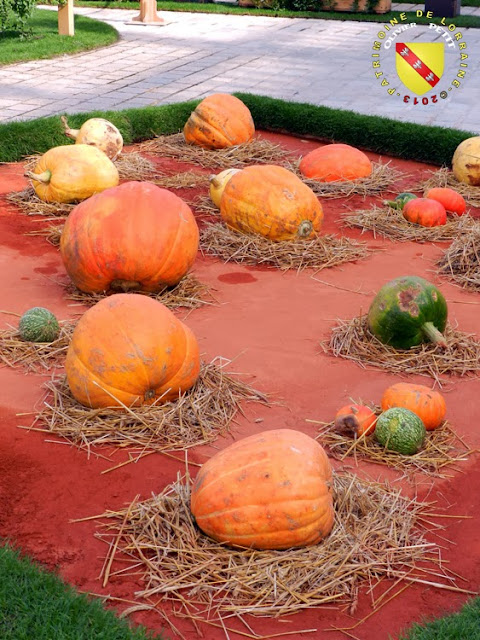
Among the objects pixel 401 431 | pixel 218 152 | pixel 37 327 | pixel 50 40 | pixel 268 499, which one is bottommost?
pixel 50 40

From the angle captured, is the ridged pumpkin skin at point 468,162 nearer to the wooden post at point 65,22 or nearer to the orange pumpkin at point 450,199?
the orange pumpkin at point 450,199

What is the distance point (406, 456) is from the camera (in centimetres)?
389

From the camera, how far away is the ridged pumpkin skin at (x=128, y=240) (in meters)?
5.22

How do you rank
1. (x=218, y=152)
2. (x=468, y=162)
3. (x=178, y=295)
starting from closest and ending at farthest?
1. (x=178, y=295)
2. (x=468, y=162)
3. (x=218, y=152)

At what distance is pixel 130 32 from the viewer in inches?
605

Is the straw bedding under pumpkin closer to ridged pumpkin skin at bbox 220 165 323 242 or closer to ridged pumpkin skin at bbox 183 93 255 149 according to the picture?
ridged pumpkin skin at bbox 220 165 323 242

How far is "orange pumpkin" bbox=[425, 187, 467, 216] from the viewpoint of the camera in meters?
7.22

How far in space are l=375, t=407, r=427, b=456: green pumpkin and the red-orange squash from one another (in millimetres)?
3305

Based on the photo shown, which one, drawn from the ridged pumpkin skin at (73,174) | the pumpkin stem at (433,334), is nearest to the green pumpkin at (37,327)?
the pumpkin stem at (433,334)

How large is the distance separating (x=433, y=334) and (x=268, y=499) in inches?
76.7

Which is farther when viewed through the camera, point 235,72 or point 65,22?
point 65,22

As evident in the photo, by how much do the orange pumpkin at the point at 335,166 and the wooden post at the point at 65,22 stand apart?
7570 millimetres

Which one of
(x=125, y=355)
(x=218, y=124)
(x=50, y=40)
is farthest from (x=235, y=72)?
(x=125, y=355)

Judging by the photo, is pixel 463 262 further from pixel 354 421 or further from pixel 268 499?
pixel 268 499
